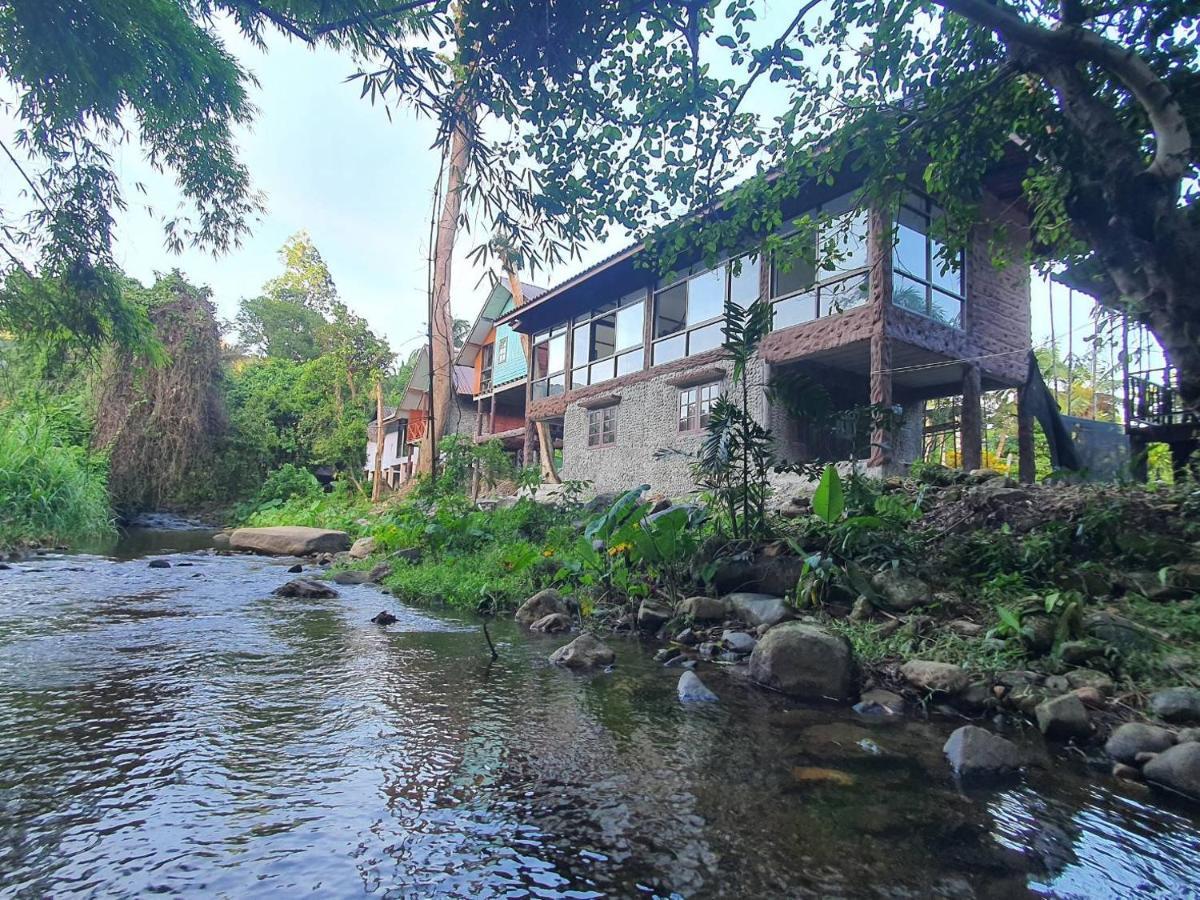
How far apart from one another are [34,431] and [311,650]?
11.2 m

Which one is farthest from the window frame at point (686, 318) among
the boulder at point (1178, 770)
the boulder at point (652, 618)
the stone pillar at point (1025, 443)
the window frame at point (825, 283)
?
the boulder at point (1178, 770)

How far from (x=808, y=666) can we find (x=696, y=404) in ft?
34.6

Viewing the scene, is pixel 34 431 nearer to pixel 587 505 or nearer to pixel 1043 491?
pixel 587 505

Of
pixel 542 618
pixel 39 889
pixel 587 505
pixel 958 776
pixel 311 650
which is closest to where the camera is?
pixel 39 889

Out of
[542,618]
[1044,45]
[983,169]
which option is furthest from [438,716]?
[983,169]

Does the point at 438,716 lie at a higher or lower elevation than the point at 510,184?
lower

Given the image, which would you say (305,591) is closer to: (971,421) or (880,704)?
(880,704)

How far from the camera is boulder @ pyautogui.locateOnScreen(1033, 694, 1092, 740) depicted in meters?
2.87

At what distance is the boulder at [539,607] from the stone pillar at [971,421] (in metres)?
7.77

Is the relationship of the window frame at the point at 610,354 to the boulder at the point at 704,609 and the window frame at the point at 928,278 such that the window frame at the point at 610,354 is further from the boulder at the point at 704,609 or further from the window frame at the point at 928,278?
the boulder at the point at 704,609

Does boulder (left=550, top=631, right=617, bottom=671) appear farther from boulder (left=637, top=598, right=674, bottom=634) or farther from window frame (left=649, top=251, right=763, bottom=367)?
window frame (left=649, top=251, right=763, bottom=367)

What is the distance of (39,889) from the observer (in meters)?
1.51

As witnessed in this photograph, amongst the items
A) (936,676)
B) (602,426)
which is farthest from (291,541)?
(936,676)

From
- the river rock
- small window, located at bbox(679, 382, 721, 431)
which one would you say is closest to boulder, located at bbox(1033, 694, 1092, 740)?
the river rock
